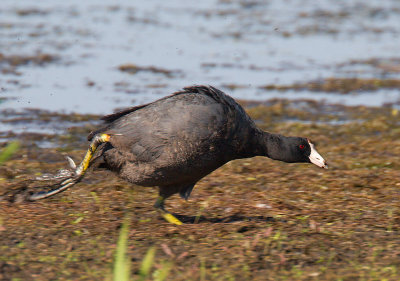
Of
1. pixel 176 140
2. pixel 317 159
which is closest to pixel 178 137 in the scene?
pixel 176 140

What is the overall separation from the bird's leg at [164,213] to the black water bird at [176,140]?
254 mm

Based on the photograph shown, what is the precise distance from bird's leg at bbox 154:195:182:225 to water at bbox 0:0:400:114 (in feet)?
22.3

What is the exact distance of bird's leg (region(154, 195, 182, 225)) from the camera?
785 centimetres

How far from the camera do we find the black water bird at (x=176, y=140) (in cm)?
709

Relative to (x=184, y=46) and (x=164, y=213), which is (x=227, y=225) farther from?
(x=184, y=46)

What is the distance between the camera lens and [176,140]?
7.06 m

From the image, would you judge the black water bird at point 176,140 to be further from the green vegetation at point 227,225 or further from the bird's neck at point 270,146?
the green vegetation at point 227,225

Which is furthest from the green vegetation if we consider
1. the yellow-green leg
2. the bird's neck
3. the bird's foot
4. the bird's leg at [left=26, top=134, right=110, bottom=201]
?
the bird's neck

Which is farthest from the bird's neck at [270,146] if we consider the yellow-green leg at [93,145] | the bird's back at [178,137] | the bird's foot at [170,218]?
the yellow-green leg at [93,145]

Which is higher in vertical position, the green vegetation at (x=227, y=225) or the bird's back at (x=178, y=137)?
the bird's back at (x=178, y=137)

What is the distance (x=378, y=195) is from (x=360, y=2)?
23901 millimetres

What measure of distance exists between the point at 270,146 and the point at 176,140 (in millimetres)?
1191

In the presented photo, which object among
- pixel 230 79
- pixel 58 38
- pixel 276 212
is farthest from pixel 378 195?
pixel 58 38

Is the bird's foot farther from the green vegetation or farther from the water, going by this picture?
the water
